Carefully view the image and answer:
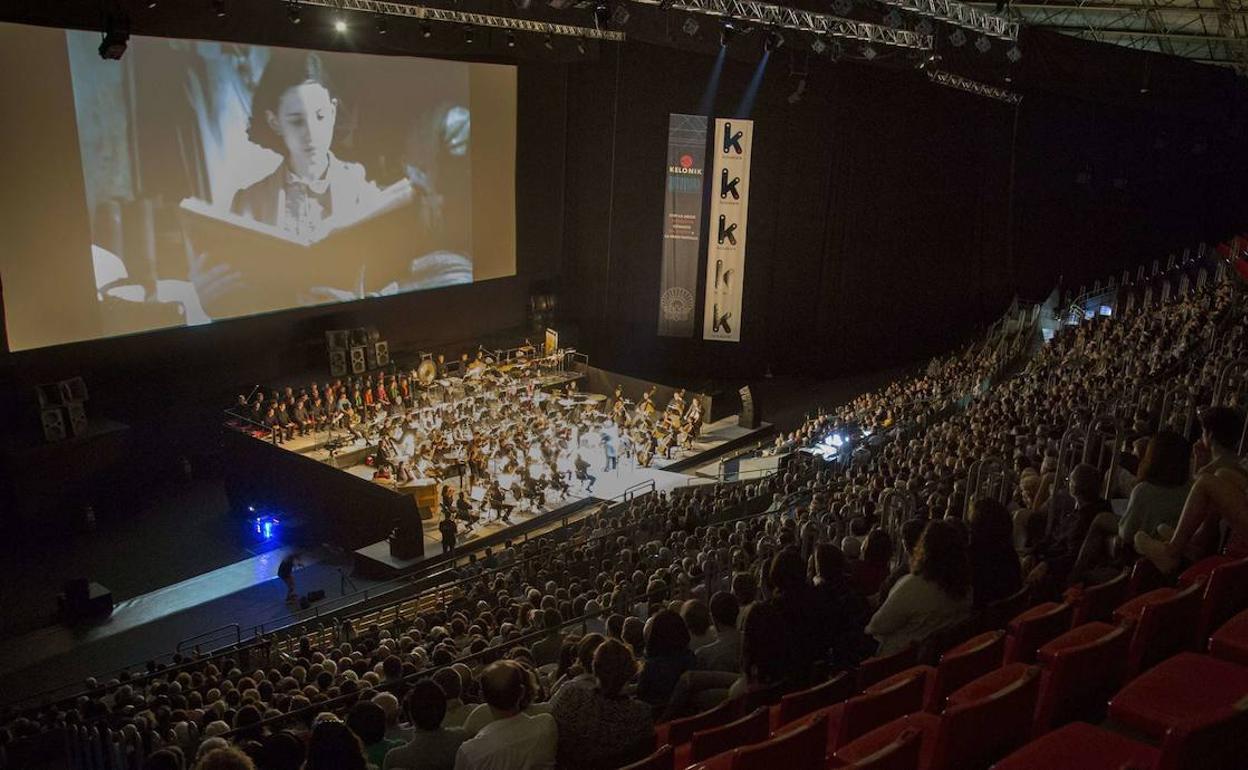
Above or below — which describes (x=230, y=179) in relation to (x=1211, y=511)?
above

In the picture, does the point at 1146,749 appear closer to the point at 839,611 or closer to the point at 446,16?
the point at 839,611

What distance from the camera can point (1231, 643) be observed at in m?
3.87

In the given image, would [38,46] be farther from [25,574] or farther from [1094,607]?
[1094,607]

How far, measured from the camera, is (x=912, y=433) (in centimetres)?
1423

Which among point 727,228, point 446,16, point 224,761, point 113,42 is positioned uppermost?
point 446,16

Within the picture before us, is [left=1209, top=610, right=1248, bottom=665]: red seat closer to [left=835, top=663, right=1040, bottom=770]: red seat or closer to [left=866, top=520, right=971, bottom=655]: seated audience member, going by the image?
[left=835, top=663, right=1040, bottom=770]: red seat

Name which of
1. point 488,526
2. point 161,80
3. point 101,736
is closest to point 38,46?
point 161,80

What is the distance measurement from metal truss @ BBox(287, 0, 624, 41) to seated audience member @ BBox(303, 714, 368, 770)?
42.5 feet

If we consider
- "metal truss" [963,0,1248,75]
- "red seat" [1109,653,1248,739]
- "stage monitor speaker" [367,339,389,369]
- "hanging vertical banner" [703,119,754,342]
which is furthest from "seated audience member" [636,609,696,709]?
"metal truss" [963,0,1248,75]

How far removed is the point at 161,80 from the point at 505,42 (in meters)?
6.55

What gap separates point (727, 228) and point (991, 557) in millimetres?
17407

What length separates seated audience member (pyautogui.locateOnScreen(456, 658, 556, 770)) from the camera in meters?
3.61

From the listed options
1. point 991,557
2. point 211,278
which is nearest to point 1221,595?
point 991,557

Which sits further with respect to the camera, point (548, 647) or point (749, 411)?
point (749, 411)
